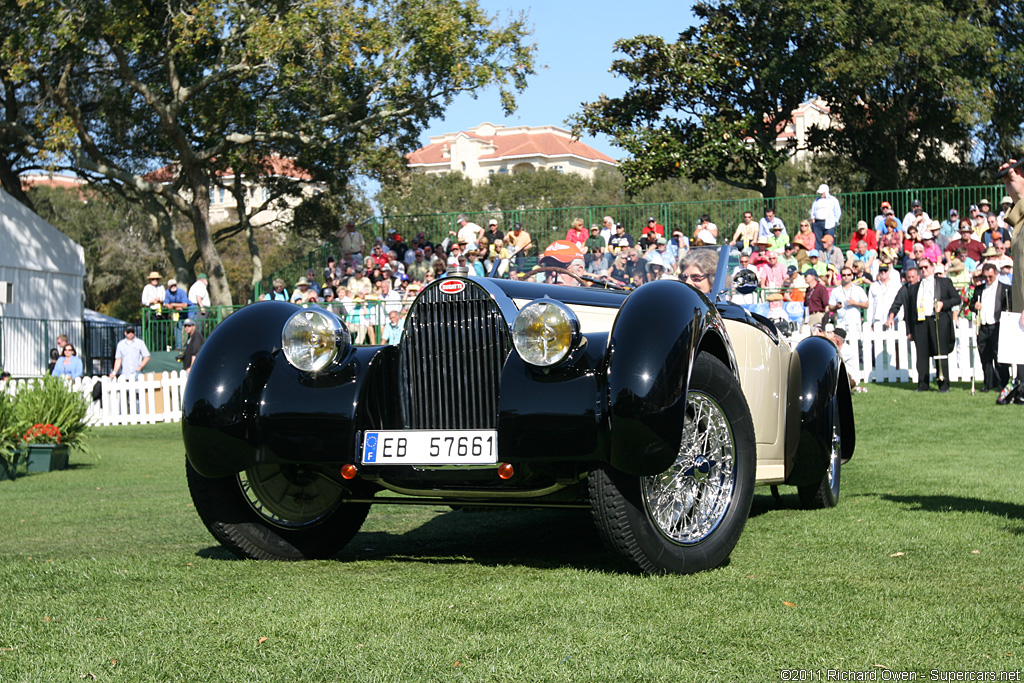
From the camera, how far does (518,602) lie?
14.3ft

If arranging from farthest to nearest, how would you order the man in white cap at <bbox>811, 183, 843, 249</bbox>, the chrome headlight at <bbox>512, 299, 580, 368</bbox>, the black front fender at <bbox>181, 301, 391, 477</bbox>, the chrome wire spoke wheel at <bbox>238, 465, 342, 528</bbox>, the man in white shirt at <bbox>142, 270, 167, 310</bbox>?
the man in white shirt at <bbox>142, 270, 167, 310</bbox> < the man in white cap at <bbox>811, 183, 843, 249</bbox> < the chrome wire spoke wheel at <bbox>238, 465, 342, 528</bbox> < the black front fender at <bbox>181, 301, 391, 477</bbox> < the chrome headlight at <bbox>512, 299, 580, 368</bbox>

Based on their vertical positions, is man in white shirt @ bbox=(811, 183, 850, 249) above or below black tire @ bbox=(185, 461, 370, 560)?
above

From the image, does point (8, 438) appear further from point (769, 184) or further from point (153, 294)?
point (769, 184)

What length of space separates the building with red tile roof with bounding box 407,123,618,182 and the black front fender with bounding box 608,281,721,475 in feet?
364

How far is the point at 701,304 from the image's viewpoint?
205 inches

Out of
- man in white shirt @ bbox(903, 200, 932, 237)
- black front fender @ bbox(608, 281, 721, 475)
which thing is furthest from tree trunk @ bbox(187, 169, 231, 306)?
black front fender @ bbox(608, 281, 721, 475)

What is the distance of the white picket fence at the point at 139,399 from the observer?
20500mm

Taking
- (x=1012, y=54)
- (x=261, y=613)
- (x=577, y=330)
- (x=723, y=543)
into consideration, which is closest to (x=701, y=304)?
(x=577, y=330)

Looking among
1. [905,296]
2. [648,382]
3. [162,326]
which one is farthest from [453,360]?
[162,326]

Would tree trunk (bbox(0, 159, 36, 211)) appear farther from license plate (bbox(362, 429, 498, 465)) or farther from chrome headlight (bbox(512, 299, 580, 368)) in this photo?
chrome headlight (bbox(512, 299, 580, 368))

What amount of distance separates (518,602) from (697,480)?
131 cm

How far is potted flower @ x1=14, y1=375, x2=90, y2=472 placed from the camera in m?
12.4

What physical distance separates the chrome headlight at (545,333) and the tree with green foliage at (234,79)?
2367 centimetres

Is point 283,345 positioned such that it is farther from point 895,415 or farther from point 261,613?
point 895,415
